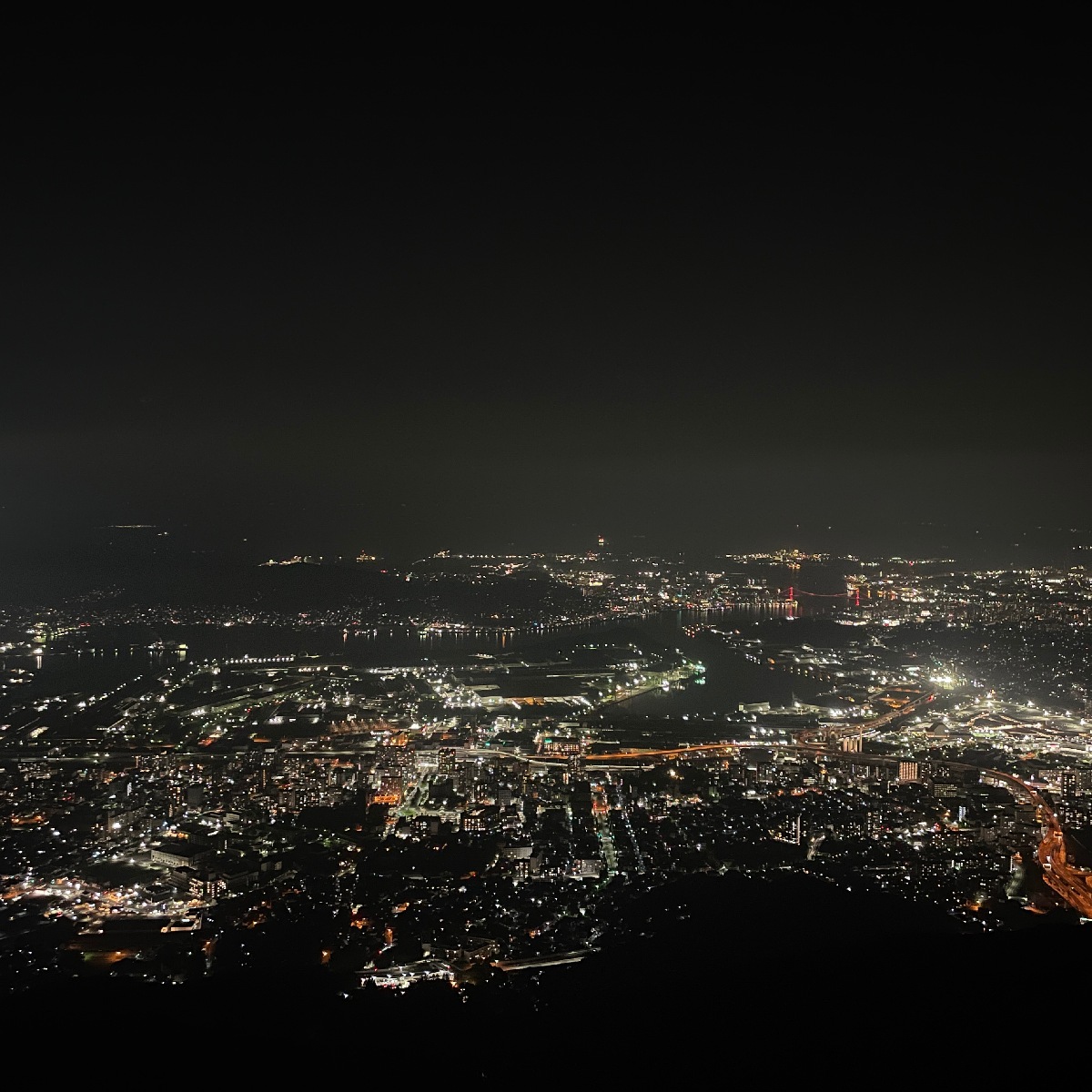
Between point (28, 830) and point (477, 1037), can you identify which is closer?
point (477, 1037)

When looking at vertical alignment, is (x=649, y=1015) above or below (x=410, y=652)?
above

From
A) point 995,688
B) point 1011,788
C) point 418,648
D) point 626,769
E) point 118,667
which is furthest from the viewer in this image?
point 418,648

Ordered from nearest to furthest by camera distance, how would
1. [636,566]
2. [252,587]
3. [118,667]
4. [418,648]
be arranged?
[118,667]
[418,648]
[252,587]
[636,566]

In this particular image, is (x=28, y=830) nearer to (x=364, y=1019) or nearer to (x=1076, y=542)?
(x=364, y=1019)

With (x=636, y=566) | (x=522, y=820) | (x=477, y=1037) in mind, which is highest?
(x=477, y=1037)

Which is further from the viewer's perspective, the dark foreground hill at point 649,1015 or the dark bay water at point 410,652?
the dark bay water at point 410,652

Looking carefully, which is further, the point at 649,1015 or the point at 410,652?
the point at 410,652

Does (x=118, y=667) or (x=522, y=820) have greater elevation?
(x=522, y=820)

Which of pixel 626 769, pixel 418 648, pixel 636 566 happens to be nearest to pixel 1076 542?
pixel 636 566

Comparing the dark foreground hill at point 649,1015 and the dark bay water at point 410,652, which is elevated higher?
the dark foreground hill at point 649,1015

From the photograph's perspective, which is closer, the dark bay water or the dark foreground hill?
the dark foreground hill

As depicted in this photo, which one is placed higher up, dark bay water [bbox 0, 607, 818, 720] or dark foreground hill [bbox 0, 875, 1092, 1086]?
dark foreground hill [bbox 0, 875, 1092, 1086]
